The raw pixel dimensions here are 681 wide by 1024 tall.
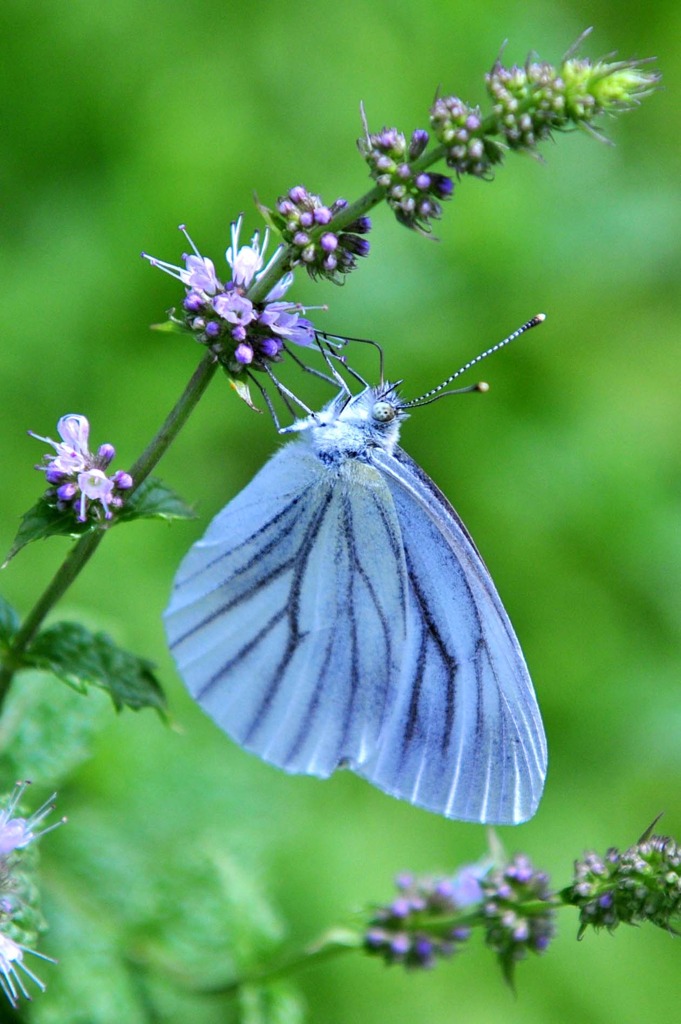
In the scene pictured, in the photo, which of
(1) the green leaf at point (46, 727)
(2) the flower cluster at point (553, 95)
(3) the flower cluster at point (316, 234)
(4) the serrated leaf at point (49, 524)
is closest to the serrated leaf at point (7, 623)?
(4) the serrated leaf at point (49, 524)

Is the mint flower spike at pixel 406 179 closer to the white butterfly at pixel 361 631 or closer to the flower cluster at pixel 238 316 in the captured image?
the flower cluster at pixel 238 316

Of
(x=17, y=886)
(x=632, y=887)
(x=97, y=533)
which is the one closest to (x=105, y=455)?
(x=97, y=533)

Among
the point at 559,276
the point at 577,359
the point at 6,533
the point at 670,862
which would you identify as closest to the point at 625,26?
the point at 559,276

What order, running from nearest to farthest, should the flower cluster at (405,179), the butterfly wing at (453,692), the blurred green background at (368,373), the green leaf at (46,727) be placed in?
the flower cluster at (405,179), the butterfly wing at (453,692), the green leaf at (46,727), the blurred green background at (368,373)

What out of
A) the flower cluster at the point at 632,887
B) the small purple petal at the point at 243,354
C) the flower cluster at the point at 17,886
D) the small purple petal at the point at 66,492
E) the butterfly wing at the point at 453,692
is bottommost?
the flower cluster at the point at 632,887

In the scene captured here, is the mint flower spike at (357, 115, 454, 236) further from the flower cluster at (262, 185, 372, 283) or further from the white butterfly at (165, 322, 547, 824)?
the white butterfly at (165, 322, 547, 824)

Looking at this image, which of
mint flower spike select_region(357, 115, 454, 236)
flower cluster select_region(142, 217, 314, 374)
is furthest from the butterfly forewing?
mint flower spike select_region(357, 115, 454, 236)

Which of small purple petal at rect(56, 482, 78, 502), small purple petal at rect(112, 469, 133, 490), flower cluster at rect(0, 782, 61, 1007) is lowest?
flower cluster at rect(0, 782, 61, 1007)
